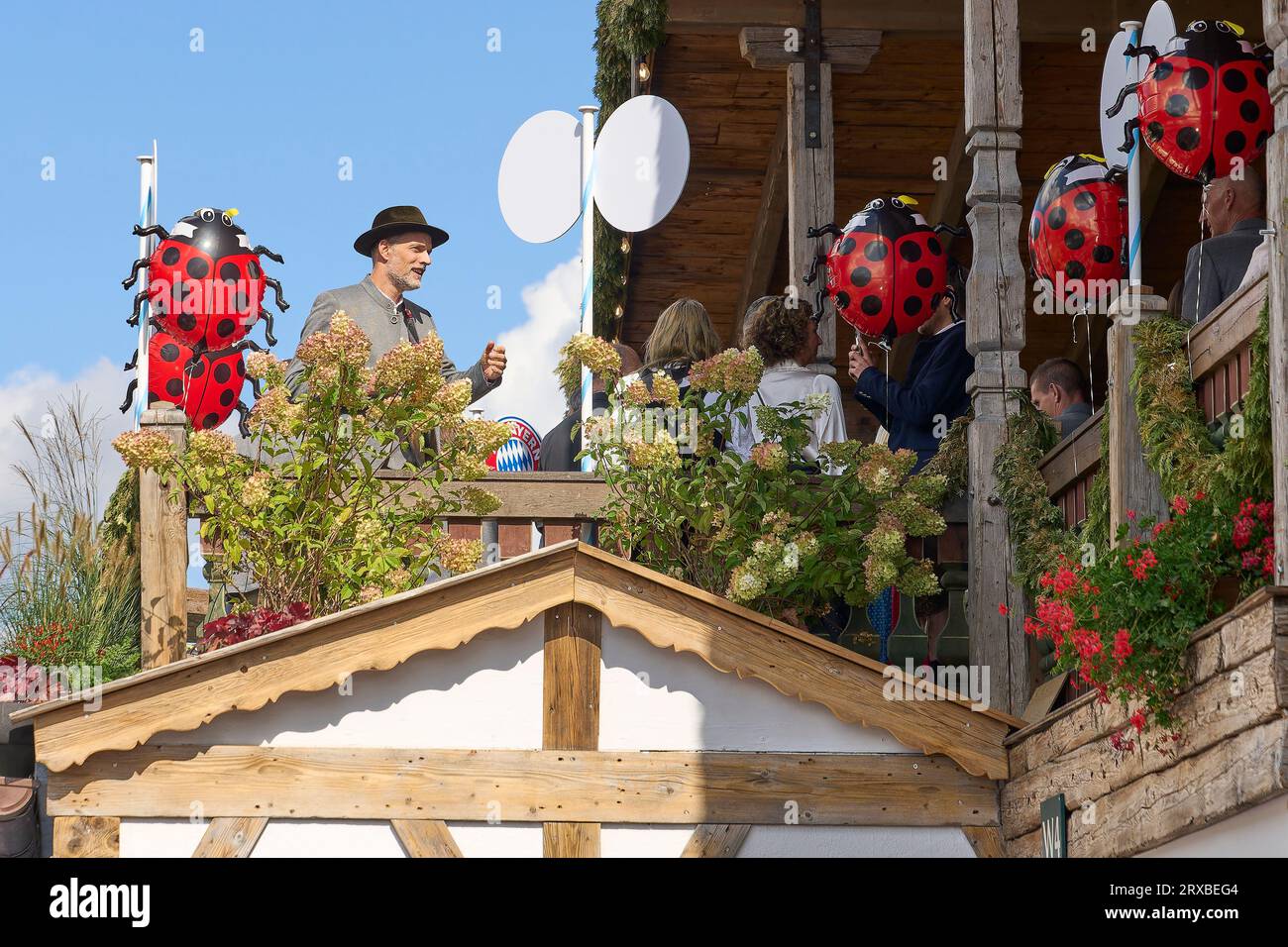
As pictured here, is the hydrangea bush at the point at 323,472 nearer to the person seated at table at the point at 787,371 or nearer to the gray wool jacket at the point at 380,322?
the gray wool jacket at the point at 380,322

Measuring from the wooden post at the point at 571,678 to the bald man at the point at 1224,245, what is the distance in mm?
2318

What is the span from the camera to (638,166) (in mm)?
8234

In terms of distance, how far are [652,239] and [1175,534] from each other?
9793 millimetres

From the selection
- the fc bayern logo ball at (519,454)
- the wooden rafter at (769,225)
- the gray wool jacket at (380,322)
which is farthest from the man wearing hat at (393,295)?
the wooden rafter at (769,225)

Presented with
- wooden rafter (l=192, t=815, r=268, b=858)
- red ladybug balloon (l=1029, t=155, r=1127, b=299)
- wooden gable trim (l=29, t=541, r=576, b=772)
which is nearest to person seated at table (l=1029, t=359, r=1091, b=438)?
red ladybug balloon (l=1029, t=155, r=1127, b=299)

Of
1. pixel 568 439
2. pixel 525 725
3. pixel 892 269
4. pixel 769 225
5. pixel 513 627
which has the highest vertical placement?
pixel 769 225

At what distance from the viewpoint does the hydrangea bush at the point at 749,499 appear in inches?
274

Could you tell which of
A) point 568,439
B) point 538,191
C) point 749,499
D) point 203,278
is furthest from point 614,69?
point 749,499

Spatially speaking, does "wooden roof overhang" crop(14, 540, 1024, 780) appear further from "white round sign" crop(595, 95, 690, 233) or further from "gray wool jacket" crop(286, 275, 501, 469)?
"white round sign" crop(595, 95, 690, 233)

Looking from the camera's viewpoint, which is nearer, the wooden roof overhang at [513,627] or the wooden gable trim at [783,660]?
the wooden roof overhang at [513,627]

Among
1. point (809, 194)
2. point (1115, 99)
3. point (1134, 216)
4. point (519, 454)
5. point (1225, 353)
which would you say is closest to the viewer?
point (1225, 353)

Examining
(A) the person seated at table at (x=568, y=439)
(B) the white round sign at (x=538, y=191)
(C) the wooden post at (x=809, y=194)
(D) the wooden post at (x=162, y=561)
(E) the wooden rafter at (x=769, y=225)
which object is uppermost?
(E) the wooden rafter at (x=769, y=225)

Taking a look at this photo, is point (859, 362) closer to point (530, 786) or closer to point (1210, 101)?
point (1210, 101)

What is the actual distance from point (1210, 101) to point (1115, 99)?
4.36 feet
